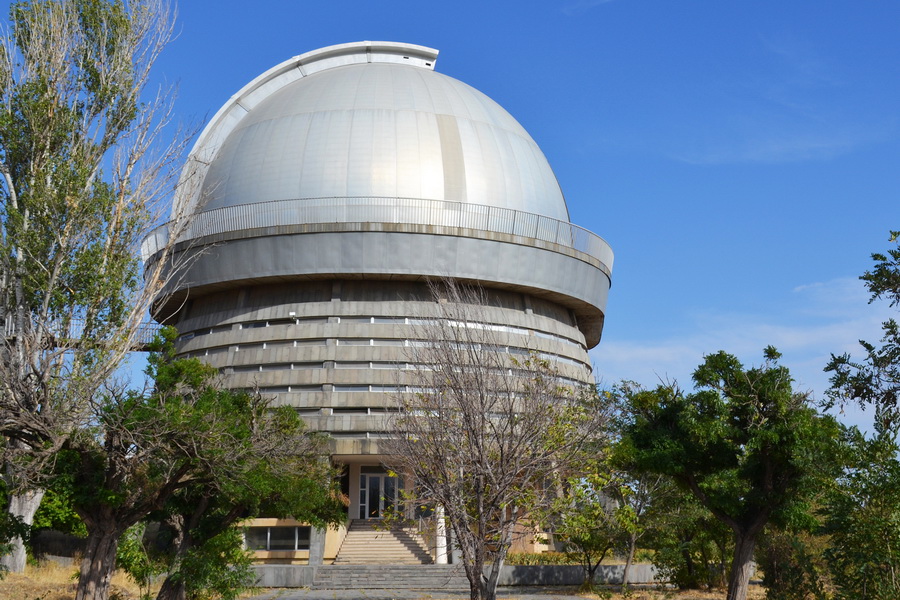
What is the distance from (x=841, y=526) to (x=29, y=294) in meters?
17.2

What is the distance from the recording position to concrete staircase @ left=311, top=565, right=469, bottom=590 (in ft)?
110

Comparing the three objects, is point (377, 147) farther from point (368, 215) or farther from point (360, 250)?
point (360, 250)

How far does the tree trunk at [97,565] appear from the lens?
20.2 m

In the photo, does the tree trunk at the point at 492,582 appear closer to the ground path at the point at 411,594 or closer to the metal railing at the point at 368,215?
the ground path at the point at 411,594

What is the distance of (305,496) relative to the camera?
26.9 meters

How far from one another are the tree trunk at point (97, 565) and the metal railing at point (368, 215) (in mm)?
22670

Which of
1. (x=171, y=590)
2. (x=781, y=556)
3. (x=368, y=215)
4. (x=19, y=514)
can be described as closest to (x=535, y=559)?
(x=781, y=556)

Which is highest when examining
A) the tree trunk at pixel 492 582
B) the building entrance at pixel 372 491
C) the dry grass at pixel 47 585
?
the building entrance at pixel 372 491

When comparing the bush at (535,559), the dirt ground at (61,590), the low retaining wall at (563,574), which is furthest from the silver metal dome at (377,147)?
the dirt ground at (61,590)

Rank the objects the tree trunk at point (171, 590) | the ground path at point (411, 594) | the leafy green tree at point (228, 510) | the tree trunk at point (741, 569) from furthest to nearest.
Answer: the ground path at point (411, 594) < the tree trunk at point (741, 569) < the tree trunk at point (171, 590) < the leafy green tree at point (228, 510)

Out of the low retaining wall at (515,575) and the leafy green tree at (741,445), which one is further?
the low retaining wall at (515,575)

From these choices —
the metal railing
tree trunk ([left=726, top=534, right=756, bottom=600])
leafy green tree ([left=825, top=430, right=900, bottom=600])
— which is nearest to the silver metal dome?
the metal railing

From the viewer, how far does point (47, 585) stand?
28484 millimetres

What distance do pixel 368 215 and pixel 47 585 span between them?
67.0ft
